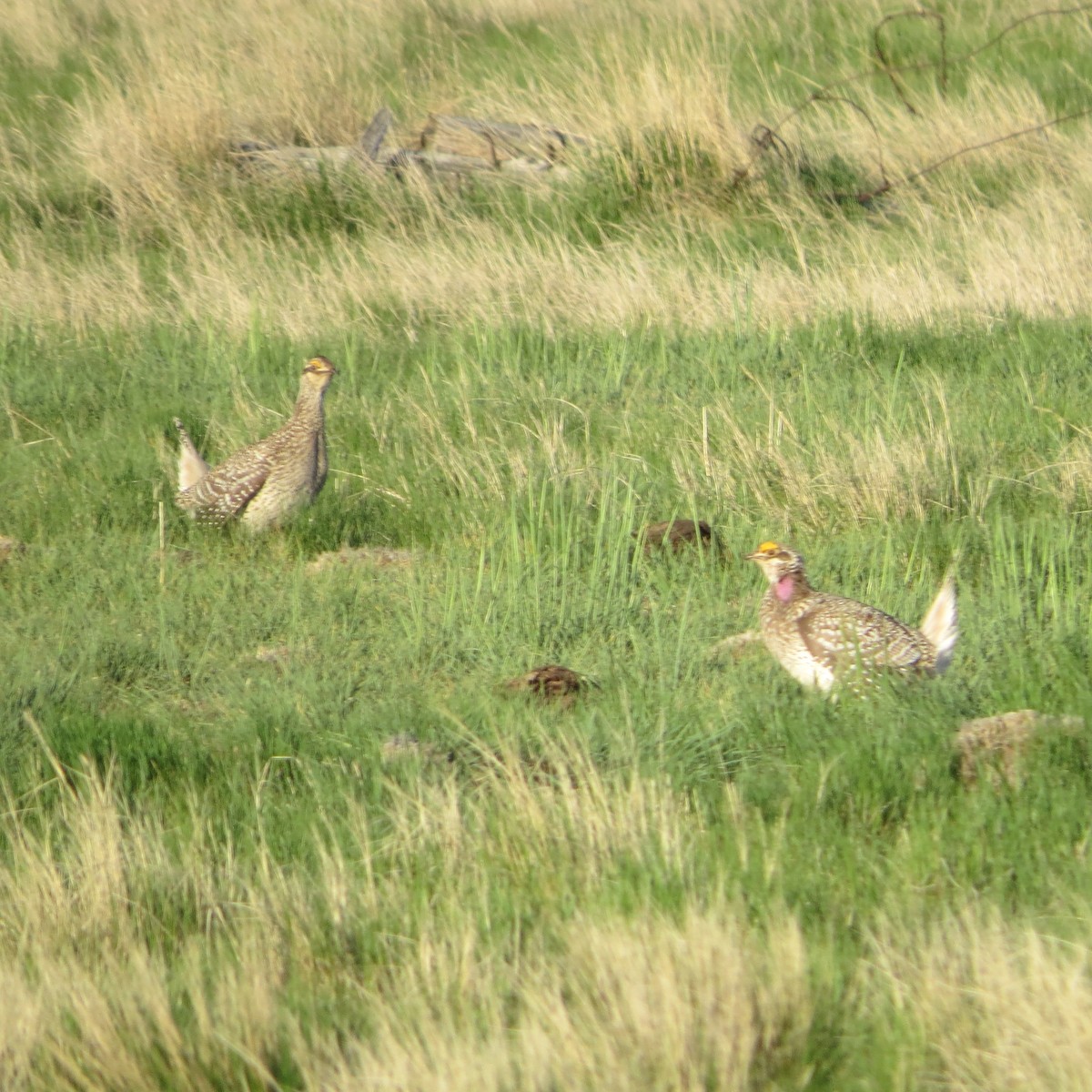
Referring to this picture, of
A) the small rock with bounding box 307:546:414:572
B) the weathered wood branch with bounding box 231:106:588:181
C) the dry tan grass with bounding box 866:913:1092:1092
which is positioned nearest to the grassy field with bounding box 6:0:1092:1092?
the dry tan grass with bounding box 866:913:1092:1092

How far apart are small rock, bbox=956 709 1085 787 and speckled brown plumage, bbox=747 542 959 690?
19.9 inches

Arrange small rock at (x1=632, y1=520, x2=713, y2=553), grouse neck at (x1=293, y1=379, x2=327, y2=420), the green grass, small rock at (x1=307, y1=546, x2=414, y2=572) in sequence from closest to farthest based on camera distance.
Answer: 1. the green grass
2. small rock at (x1=632, y1=520, x2=713, y2=553)
3. small rock at (x1=307, y1=546, x2=414, y2=572)
4. grouse neck at (x1=293, y1=379, x2=327, y2=420)

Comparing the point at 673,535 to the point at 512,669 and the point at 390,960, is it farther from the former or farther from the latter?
the point at 390,960

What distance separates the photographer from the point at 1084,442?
654 cm

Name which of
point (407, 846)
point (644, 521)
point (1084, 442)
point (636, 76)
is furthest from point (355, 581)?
point (636, 76)

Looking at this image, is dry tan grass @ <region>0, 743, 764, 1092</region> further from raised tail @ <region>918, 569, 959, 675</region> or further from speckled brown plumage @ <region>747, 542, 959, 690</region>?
raised tail @ <region>918, 569, 959, 675</region>

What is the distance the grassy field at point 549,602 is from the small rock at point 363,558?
0.12 metres

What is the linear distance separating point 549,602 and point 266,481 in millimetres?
1733

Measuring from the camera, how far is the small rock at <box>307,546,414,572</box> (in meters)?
6.37

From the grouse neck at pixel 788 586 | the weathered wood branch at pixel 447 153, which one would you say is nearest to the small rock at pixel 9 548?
the grouse neck at pixel 788 586

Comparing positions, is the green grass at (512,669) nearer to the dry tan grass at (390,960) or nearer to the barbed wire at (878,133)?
the dry tan grass at (390,960)

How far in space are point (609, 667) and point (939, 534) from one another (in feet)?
5.49

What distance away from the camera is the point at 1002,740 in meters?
4.04

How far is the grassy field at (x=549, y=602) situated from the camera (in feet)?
10.0
